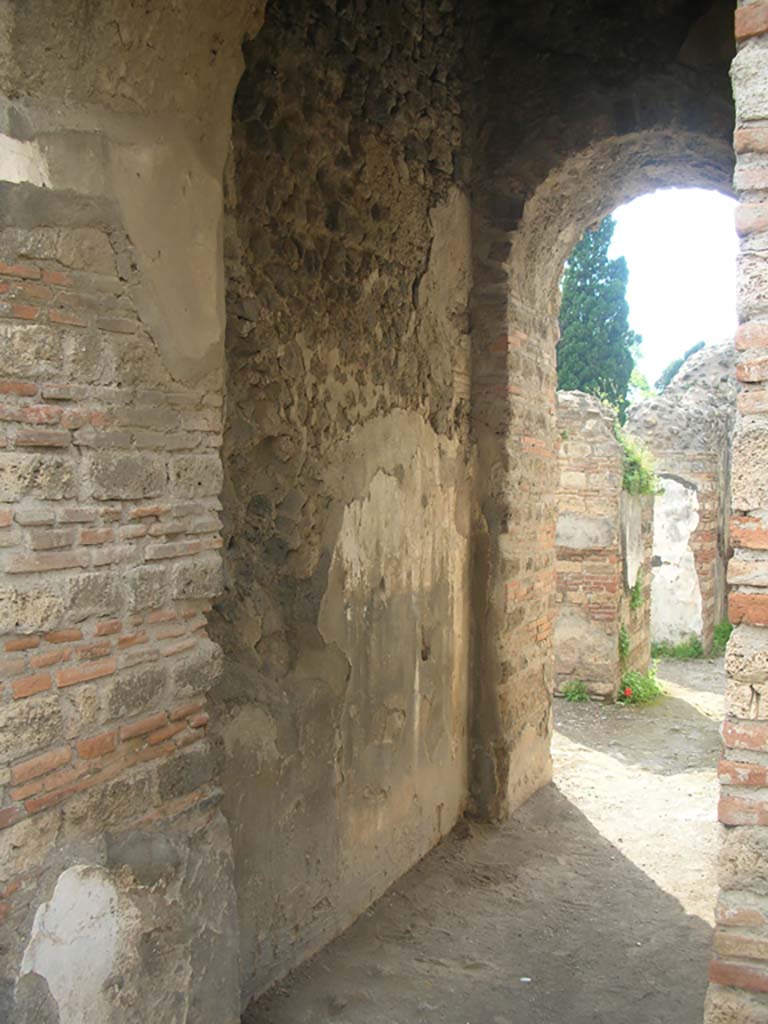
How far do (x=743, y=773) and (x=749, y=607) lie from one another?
14.8 inches

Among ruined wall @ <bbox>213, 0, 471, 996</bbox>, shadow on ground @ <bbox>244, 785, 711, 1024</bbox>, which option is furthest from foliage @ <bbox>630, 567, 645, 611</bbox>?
ruined wall @ <bbox>213, 0, 471, 996</bbox>

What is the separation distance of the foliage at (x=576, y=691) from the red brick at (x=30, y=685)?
6.51m

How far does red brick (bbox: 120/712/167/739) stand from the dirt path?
1352 millimetres

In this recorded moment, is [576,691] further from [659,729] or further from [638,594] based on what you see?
[638,594]

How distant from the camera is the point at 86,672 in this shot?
2.50 metres

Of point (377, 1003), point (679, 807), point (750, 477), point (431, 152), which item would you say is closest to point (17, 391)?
point (750, 477)

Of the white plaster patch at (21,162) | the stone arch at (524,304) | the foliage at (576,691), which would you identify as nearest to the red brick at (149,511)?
the white plaster patch at (21,162)

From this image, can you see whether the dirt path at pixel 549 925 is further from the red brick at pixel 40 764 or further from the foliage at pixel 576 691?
the foliage at pixel 576 691

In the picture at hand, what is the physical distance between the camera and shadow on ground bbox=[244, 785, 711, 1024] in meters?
3.58

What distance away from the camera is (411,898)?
175 inches

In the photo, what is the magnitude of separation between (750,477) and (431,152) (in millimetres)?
3230

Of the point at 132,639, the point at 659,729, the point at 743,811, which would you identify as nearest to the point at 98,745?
the point at 132,639

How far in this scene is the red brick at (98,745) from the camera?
2502 millimetres

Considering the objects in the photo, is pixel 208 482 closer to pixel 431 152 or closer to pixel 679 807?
pixel 431 152
